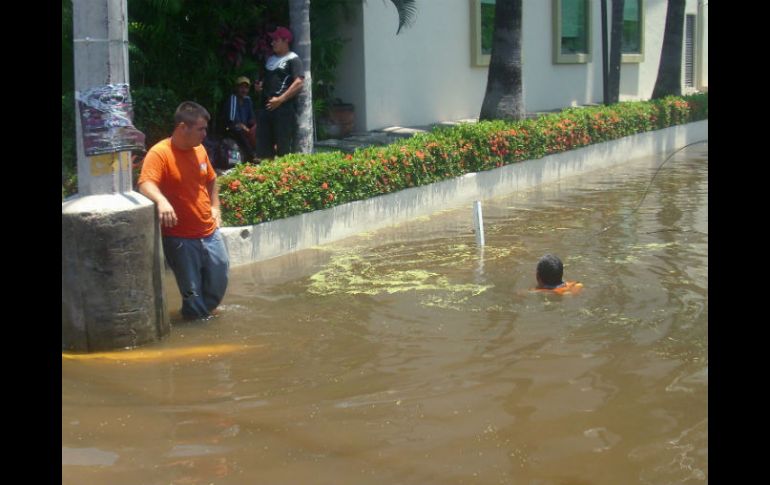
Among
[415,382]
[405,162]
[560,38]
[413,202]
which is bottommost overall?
[415,382]

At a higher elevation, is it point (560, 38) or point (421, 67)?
point (560, 38)

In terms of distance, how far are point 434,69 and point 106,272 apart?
1337 centimetres

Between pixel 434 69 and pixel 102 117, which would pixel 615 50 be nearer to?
pixel 434 69

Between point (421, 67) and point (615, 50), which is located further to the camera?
point (615, 50)

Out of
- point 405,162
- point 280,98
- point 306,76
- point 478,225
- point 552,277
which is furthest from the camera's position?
point 405,162

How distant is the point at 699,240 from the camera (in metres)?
10.6

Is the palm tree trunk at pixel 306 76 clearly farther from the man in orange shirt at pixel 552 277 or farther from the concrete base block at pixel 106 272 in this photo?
the concrete base block at pixel 106 272

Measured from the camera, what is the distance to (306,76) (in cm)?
1223

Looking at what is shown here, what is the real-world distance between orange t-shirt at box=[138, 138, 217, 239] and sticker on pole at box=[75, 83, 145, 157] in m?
0.58

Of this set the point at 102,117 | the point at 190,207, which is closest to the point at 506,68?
the point at 190,207

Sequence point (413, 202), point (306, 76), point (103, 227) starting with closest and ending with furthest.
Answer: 1. point (103, 227)
2. point (306, 76)
3. point (413, 202)

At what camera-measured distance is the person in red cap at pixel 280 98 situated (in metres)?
11.8

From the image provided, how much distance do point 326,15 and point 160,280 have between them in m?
10.4

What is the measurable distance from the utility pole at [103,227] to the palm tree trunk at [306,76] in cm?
570
